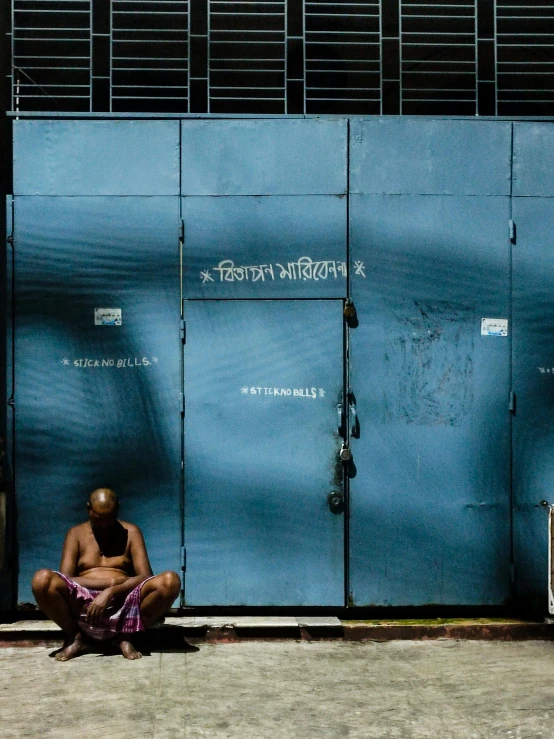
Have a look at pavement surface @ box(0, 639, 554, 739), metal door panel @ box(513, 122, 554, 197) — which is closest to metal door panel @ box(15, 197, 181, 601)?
pavement surface @ box(0, 639, 554, 739)

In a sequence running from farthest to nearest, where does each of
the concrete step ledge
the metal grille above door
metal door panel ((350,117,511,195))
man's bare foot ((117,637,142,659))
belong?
the metal grille above door
metal door panel ((350,117,511,195))
the concrete step ledge
man's bare foot ((117,637,142,659))

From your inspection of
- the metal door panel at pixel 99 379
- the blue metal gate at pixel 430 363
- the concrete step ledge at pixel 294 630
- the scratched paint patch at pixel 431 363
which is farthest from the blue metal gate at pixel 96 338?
the scratched paint patch at pixel 431 363

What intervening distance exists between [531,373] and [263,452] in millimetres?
2125

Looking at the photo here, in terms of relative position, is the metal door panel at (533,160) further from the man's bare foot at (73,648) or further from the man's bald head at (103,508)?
the man's bare foot at (73,648)

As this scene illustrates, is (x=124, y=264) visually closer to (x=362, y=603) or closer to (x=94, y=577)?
(x=94, y=577)

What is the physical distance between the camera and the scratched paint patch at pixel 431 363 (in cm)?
678

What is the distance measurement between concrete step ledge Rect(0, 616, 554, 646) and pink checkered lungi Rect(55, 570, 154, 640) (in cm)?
44

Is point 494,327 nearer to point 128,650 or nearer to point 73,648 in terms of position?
point 128,650

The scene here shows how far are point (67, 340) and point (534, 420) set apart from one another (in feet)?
11.8

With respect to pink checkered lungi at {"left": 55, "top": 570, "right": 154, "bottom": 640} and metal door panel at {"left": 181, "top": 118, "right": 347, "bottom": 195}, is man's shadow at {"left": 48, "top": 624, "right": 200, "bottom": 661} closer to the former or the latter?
pink checkered lungi at {"left": 55, "top": 570, "right": 154, "bottom": 640}

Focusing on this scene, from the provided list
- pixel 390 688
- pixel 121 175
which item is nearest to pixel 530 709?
pixel 390 688

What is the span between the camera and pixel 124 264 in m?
6.73

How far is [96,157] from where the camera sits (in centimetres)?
674

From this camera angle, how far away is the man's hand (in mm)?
5758
